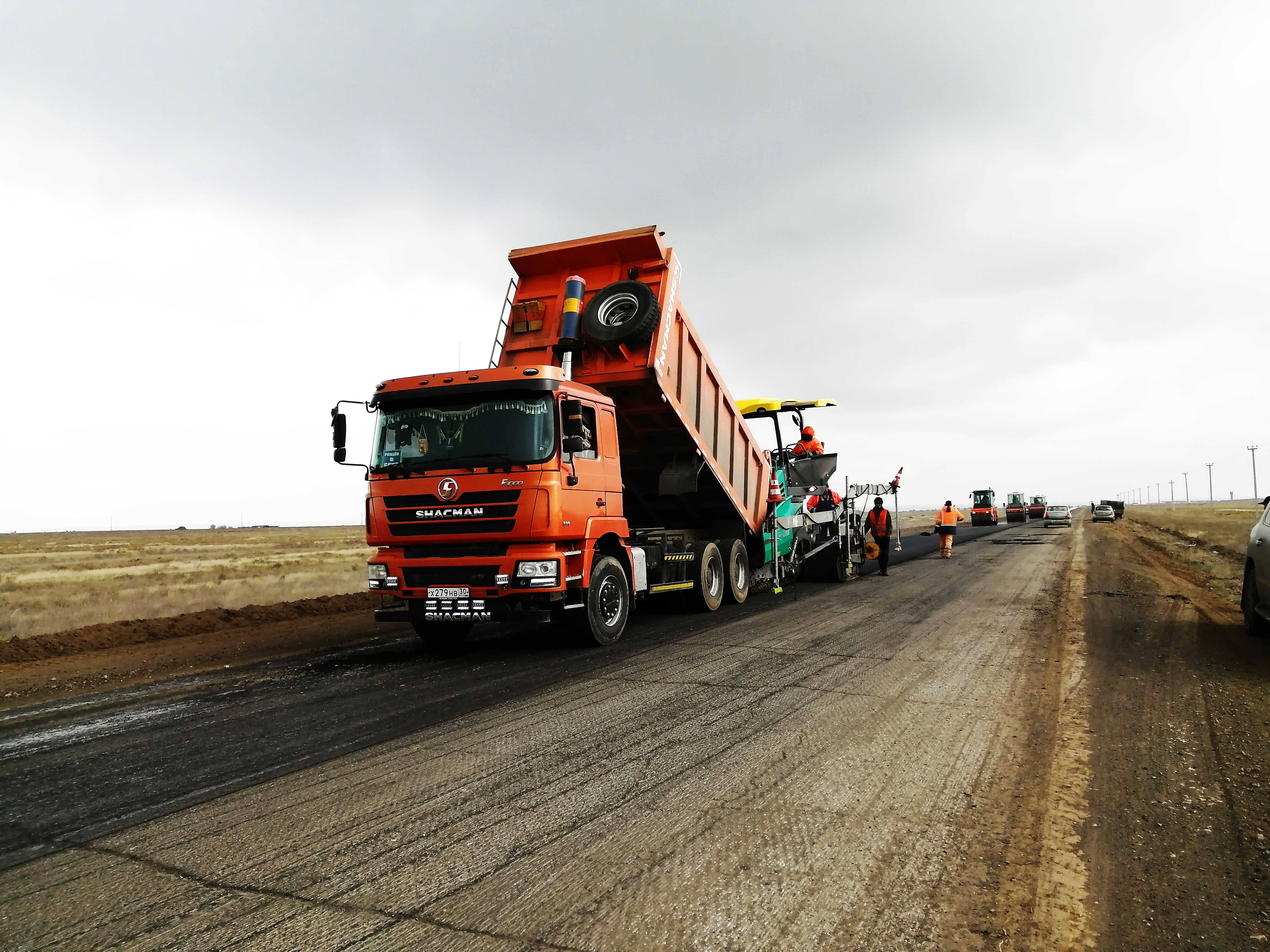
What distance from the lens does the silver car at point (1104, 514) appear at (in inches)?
2174

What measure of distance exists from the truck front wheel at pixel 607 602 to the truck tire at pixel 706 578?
2.23 metres

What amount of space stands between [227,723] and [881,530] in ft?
45.9

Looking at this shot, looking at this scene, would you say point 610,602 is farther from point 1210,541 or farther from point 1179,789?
point 1210,541

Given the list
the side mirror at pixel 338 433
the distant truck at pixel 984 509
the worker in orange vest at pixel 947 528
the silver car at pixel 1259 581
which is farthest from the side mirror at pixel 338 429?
the distant truck at pixel 984 509

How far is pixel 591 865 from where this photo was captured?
3.27 metres

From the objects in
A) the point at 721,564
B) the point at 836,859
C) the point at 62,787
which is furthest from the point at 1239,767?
the point at 721,564

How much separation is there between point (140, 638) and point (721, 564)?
8.26 meters

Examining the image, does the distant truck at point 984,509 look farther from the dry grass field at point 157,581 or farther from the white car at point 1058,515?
Answer: the dry grass field at point 157,581

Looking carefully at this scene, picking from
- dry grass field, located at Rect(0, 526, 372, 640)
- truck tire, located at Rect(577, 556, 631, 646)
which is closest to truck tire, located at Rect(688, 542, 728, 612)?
truck tire, located at Rect(577, 556, 631, 646)

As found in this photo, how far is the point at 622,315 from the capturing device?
32.6 feet

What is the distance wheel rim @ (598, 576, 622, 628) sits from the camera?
29.4 ft

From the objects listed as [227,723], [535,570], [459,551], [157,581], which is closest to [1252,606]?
[535,570]

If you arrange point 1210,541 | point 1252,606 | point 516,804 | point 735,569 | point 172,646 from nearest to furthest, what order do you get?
point 516,804 < point 1252,606 < point 172,646 < point 735,569 < point 1210,541

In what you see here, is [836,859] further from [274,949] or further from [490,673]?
[490,673]
